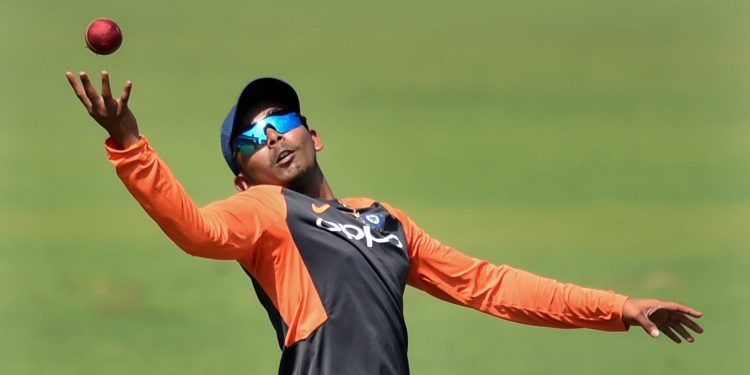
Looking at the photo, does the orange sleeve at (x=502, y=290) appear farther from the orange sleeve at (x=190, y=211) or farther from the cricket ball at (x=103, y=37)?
the cricket ball at (x=103, y=37)

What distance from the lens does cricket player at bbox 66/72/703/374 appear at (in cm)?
285

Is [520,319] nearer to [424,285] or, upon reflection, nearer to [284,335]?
[424,285]

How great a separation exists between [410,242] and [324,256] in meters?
0.46

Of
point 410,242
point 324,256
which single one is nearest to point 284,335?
point 324,256

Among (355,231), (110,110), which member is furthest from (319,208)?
(110,110)

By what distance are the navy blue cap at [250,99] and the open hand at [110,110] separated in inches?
28.4

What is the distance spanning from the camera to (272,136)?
3.49 metres

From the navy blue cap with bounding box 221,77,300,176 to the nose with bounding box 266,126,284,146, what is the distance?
0.09 metres

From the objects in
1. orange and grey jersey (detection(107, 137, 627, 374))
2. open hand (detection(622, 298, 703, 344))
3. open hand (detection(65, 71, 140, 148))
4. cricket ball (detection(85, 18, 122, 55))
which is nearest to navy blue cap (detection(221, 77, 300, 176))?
orange and grey jersey (detection(107, 137, 627, 374))

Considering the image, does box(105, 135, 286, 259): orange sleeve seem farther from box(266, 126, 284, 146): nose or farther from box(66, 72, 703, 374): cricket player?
box(266, 126, 284, 146): nose

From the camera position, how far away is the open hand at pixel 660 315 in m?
3.53

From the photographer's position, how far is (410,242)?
3.64 m

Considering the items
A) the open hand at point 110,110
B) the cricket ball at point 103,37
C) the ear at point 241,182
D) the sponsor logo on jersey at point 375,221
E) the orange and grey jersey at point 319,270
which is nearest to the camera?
the open hand at point 110,110

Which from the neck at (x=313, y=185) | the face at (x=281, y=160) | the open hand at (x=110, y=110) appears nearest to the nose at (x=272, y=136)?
the face at (x=281, y=160)
